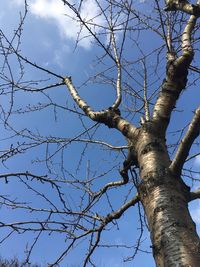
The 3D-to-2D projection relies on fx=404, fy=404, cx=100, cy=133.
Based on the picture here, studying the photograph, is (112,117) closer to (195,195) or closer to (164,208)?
(195,195)

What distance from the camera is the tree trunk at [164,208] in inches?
73.8

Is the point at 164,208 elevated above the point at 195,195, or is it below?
below

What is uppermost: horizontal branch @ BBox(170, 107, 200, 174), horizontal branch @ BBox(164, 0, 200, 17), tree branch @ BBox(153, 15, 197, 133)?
horizontal branch @ BBox(164, 0, 200, 17)

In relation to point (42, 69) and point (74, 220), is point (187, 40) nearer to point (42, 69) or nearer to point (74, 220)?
point (42, 69)

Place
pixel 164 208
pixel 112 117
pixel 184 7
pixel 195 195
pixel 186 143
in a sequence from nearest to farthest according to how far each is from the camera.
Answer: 1. pixel 164 208
2. pixel 186 143
3. pixel 195 195
4. pixel 184 7
5. pixel 112 117

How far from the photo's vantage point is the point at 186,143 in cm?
222

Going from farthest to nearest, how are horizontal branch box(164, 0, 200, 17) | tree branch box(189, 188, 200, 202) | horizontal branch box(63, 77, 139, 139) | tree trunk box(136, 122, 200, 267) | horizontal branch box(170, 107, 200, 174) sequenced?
horizontal branch box(63, 77, 139, 139) < horizontal branch box(164, 0, 200, 17) < tree branch box(189, 188, 200, 202) < horizontal branch box(170, 107, 200, 174) < tree trunk box(136, 122, 200, 267)

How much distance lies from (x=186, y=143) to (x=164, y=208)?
38cm

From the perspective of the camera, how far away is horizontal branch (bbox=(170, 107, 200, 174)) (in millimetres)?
2111

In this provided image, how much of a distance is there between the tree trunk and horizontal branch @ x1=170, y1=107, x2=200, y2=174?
0.05 metres

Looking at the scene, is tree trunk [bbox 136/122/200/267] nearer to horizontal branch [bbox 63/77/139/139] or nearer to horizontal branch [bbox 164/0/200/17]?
horizontal branch [bbox 63/77/139/139]

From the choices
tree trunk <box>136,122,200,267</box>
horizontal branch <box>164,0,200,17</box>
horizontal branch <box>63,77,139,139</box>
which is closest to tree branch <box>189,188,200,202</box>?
tree trunk <box>136,122,200,267</box>

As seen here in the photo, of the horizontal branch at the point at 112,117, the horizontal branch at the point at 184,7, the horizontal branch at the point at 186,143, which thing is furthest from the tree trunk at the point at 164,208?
the horizontal branch at the point at 184,7

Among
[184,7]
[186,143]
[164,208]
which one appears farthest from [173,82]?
[164,208]
